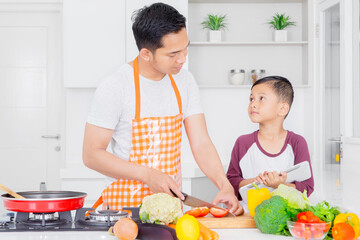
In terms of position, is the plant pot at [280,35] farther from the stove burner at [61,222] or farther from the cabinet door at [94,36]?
the stove burner at [61,222]

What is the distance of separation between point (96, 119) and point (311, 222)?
0.86 metres

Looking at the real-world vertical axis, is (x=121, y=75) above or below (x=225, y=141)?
above

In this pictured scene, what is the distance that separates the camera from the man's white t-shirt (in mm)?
1847

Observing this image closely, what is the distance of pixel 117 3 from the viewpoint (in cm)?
390

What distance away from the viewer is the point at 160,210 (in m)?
1.32

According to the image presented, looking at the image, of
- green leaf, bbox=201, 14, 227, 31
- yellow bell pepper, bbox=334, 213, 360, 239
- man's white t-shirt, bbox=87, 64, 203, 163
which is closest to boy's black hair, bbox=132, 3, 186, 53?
man's white t-shirt, bbox=87, 64, 203, 163

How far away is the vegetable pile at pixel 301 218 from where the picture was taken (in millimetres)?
1290

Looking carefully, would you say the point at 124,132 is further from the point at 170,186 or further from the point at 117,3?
the point at 117,3

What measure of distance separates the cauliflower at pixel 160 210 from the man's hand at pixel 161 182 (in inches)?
11.7

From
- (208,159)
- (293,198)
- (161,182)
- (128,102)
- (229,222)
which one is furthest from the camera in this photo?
(208,159)

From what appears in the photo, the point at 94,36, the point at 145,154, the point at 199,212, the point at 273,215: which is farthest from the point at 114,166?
the point at 94,36

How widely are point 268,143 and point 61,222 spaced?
3.54ft

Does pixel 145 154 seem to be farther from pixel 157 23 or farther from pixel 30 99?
pixel 30 99

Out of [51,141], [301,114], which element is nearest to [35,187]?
[51,141]
